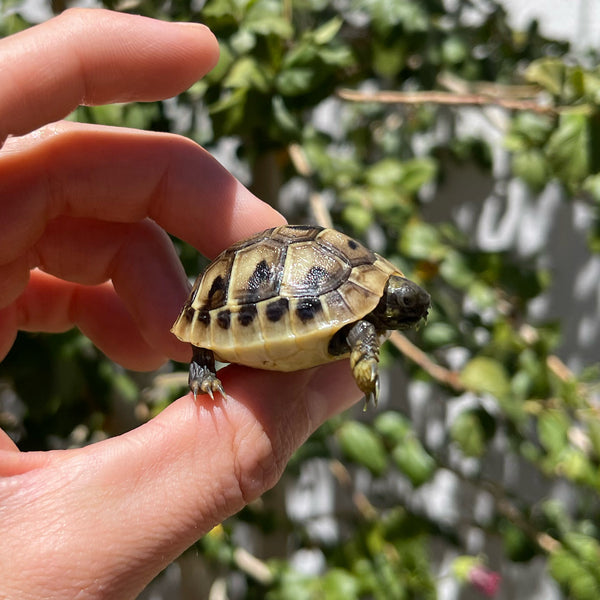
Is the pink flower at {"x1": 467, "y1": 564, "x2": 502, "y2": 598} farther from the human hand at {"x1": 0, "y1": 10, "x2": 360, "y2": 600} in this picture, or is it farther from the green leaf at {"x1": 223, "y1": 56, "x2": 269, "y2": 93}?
the green leaf at {"x1": 223, "y1": 56, "x2": 269, "y2": 93}

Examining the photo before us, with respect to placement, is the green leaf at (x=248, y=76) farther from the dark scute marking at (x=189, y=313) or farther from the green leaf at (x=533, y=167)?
the green leaf at (x=533, y=167)

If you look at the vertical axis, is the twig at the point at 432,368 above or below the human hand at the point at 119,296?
below

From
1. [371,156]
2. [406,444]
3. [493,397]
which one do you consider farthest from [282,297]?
[371,156]

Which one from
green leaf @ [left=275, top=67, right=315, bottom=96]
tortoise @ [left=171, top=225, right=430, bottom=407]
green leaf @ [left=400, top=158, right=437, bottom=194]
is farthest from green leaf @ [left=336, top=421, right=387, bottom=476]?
green leaf @ [left=275, top=67, right=315, bottom=96]

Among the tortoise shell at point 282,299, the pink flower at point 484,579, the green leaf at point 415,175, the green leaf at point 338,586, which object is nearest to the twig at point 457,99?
the green leaf at point 415,175

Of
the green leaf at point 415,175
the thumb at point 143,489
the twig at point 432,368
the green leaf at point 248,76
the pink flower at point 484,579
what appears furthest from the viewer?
the pink flower at point 484,579

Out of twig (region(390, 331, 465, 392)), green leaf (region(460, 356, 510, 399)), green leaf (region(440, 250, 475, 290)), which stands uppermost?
green leaf (region(440, 250, 475, 290))

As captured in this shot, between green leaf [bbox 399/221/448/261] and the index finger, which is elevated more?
the index finger

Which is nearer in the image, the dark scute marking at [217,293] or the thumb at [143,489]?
the thumb at [143,489]

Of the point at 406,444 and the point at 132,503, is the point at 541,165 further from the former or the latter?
the point at 132,503
